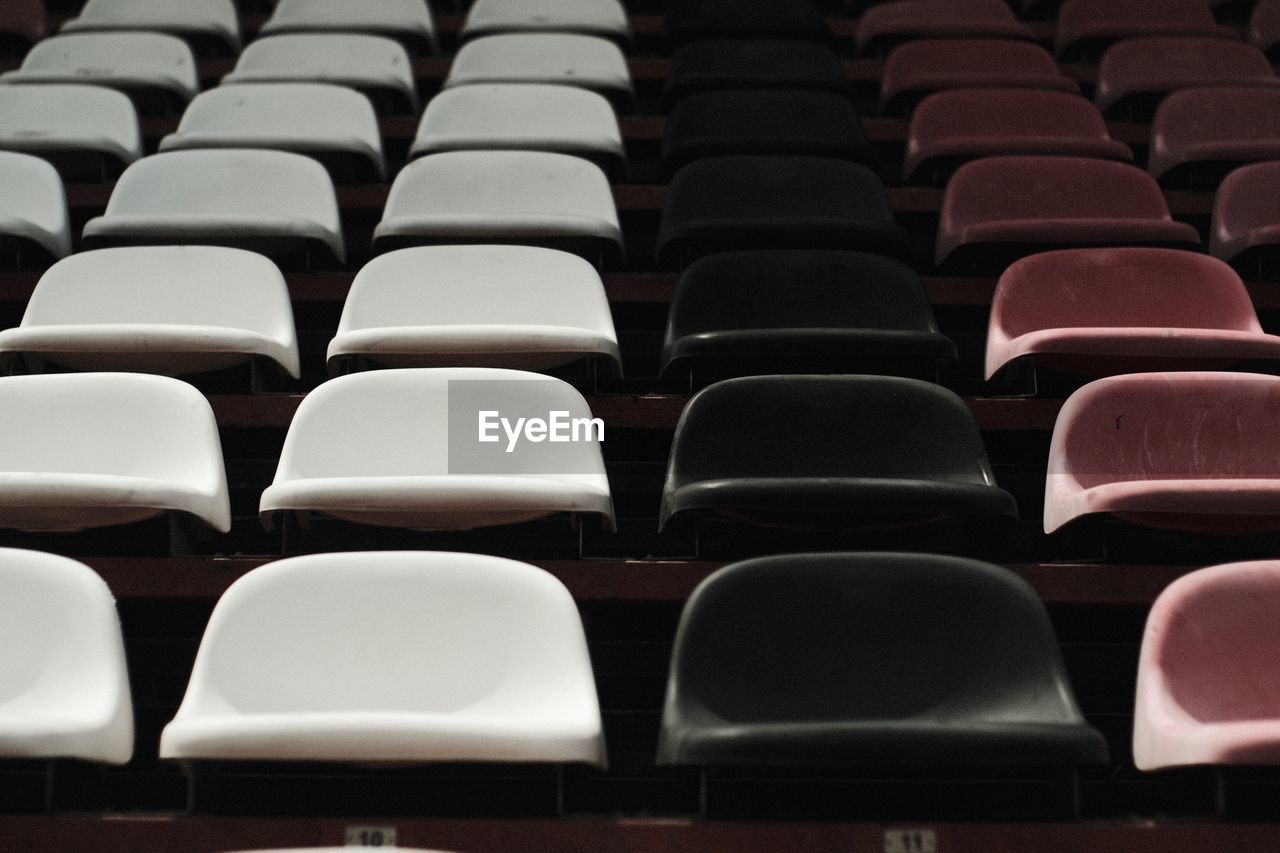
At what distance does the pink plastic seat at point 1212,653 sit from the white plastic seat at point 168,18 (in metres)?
2.15

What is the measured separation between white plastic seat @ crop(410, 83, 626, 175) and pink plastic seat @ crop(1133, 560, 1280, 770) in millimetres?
1223

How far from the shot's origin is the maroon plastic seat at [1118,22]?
8.26 ft

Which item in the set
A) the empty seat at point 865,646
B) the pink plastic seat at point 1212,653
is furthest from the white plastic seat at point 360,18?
the pink plastic seat at point 1212,653

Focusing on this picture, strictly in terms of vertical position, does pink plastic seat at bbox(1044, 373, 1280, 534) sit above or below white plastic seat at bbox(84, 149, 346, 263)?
below

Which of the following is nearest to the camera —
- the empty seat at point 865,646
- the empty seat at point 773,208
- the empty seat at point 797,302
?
the empty seat at point 865,646

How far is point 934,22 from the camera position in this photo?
254 centimetres

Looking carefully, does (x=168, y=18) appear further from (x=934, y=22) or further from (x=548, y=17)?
(x=934, y=22)

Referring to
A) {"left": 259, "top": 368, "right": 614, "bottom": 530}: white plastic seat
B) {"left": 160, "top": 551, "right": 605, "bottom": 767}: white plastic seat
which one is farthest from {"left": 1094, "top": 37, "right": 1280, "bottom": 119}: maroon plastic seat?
{"left": 160, "top": 551, "right": 605, "bottom": 767}: white plastic seat

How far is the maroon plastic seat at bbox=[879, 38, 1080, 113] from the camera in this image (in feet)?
7.46

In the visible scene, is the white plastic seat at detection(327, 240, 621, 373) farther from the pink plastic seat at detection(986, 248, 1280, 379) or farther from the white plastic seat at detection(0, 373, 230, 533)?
the pink plastic seat at detection(986, 248, 1280, 379)

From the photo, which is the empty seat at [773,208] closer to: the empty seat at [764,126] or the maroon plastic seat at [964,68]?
the empty seat at [764,126]

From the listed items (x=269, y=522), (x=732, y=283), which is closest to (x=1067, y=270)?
(x=732, y=283)

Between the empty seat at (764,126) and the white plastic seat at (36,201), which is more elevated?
the empty seat at (764,126)

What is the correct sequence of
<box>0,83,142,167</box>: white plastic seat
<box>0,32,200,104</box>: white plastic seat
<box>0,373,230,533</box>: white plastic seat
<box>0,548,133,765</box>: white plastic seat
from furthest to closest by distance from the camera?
<box>0,32,200,104</box>: white plastic seat < <box>0,83,142,167</box>: white plastic seat < <box>0,373,230,533</box>: white plastic seat < <box>0,548,133,765</box>: white plastic seat
